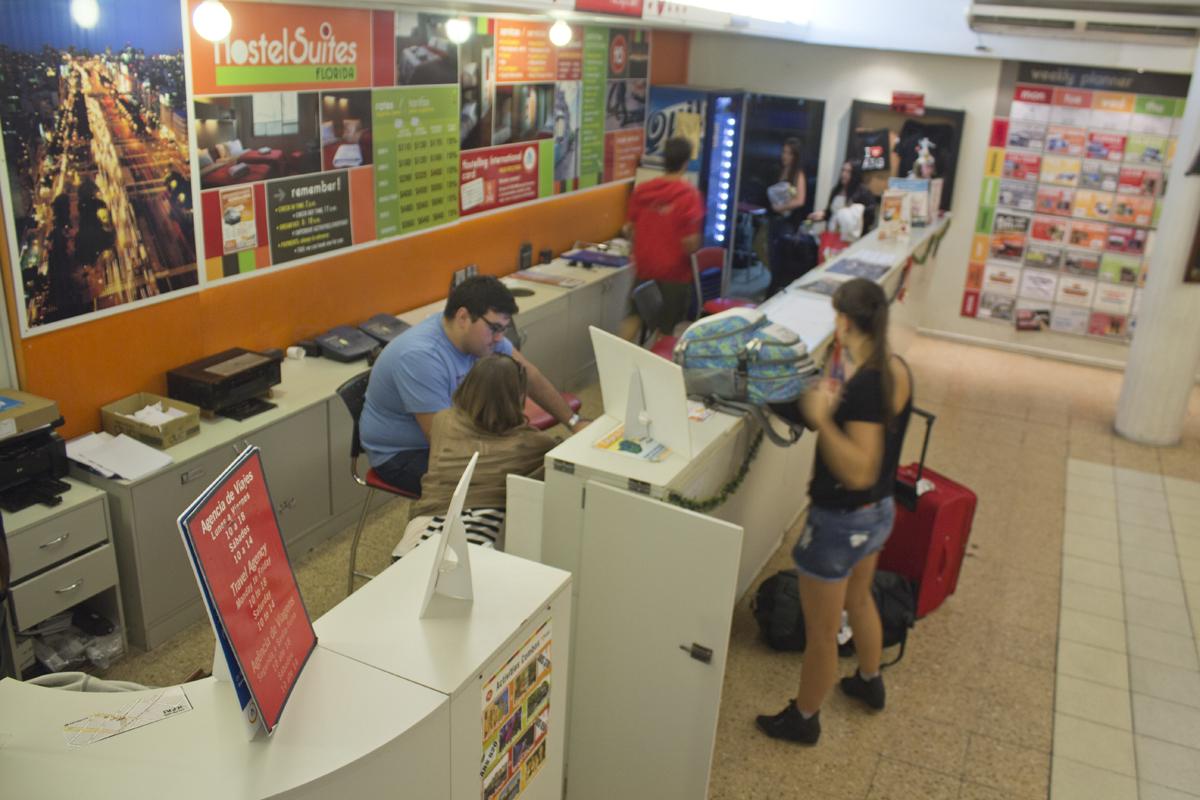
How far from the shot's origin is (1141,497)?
601 centimetres

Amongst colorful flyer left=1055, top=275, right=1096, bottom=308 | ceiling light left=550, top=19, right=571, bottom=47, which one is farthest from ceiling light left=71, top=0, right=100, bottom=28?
colorful flyer left=1055, top=275, right=1096, bottom=308

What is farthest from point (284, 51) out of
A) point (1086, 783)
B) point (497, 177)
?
point (1086, 783)

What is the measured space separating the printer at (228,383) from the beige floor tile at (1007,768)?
3.15 metres

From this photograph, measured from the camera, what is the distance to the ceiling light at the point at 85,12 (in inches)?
142

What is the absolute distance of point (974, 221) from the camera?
8.44 metres

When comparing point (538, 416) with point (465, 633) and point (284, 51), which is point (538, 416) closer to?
point (284, 51)

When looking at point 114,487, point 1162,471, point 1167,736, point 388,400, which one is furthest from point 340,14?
point 1162,471

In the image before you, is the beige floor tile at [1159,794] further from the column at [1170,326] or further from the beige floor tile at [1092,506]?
the column at [1170,326]

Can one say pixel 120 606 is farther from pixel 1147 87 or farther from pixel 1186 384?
pixel 1147 87

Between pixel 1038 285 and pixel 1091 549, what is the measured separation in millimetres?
3730

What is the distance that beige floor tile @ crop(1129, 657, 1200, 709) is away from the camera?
4.14 m

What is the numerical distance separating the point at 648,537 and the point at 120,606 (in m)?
2.22

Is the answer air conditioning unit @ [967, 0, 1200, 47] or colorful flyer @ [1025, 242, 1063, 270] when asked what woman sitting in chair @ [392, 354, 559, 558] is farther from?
colorful flyer @ [1025, 242, 1063, 270]

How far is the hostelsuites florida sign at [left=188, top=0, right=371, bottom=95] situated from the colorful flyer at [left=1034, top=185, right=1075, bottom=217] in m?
5.63
